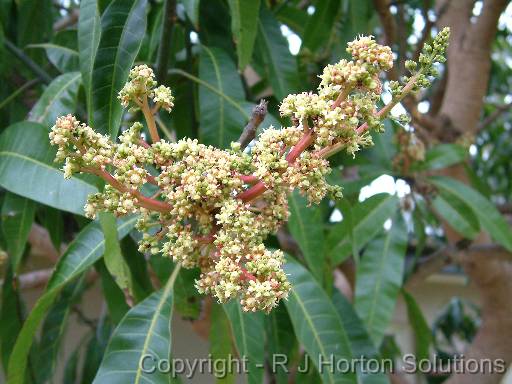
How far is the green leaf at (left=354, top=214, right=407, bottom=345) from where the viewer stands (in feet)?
5.71

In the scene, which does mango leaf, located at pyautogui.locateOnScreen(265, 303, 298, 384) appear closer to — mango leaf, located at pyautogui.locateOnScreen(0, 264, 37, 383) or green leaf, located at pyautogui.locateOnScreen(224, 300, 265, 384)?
green leaf, located at pyautogui.locateOnScreen(224, 300, 265, 384)

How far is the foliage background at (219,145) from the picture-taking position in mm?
1095

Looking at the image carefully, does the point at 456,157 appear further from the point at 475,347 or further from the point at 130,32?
the point at 130,32

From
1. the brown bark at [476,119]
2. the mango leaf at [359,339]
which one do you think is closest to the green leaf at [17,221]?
the mango leaf at [359,339]

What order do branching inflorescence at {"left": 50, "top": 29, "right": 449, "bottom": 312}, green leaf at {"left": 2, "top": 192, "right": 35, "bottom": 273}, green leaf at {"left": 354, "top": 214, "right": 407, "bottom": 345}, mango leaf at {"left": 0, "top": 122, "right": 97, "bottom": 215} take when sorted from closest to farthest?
branching inflorescence at {"left": 50, "top": 29, "right": 449, "bottom": 312} < mango leaf at {"left": 0, "top": 122, "right": 97, "bottom": 215} < green leaf at {"left": 2, "top": 192, "right": 35, "bottom": 273} < green leaf at {"left": 354, "top": 214, "right": 407, "bottom": 345}

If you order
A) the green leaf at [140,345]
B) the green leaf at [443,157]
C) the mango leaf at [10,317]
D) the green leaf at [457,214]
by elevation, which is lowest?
the green leaf at [140,345]

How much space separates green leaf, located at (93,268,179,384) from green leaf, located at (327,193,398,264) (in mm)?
729

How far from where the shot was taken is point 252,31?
4.24 ft

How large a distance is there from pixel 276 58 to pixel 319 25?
1.12 ft

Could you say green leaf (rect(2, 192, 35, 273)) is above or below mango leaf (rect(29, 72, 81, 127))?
below

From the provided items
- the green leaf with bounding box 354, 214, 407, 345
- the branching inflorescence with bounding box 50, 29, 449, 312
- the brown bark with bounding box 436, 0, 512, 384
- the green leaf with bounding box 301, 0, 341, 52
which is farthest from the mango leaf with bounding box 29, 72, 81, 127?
the brown bark with bounding box 436, 0, 512, 384

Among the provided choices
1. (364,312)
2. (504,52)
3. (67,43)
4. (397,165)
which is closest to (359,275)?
(364,312)

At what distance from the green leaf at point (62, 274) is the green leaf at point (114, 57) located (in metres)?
0.27

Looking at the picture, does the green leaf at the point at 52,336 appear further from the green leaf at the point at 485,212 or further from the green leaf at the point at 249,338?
the green leaf at the point at 485,212
